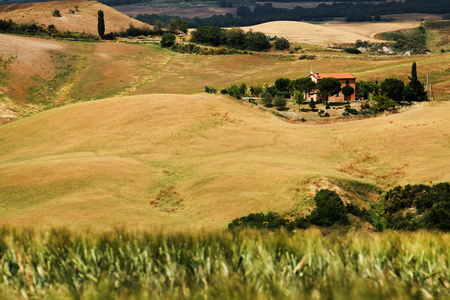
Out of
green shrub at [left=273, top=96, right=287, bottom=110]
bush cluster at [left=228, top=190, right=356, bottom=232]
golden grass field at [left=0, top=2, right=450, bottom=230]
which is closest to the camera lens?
bush cluster at [left=228, top=190, right=356, bottom=232]

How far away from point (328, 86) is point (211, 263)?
10036 centimetres

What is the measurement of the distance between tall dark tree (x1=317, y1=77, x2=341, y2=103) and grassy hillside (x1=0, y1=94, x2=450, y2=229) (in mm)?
21975

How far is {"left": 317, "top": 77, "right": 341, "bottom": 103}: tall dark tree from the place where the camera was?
10700cm

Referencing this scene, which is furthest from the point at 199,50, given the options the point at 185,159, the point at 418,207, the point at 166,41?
the point at 418,207

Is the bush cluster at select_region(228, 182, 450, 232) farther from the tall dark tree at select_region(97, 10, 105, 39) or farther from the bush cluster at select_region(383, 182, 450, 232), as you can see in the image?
the tall dark tree at select_region(97, 10, 105, 39)

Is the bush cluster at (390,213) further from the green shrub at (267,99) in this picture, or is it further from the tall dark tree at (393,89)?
the green shrub at (267,99)

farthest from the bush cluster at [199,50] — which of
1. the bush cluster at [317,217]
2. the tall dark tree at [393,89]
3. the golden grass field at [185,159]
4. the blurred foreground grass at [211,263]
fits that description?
the blurred foreground grass at [211,263]

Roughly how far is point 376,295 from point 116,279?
16.6 feet

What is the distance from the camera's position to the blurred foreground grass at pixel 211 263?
30.5 ft

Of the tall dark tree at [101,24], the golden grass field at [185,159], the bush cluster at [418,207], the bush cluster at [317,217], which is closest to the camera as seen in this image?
the bush cluster at [317,217]

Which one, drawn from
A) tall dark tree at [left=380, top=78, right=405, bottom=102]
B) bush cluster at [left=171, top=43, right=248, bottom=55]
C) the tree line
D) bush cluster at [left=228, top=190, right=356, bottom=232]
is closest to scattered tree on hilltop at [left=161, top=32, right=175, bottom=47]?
bush cluster at [left=171, top=43, right=248, bottom=55]

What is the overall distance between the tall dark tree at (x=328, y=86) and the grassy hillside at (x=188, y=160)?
2197 cm

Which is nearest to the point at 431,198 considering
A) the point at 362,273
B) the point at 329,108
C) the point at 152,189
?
the point at 152,189

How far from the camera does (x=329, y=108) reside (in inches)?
3883
